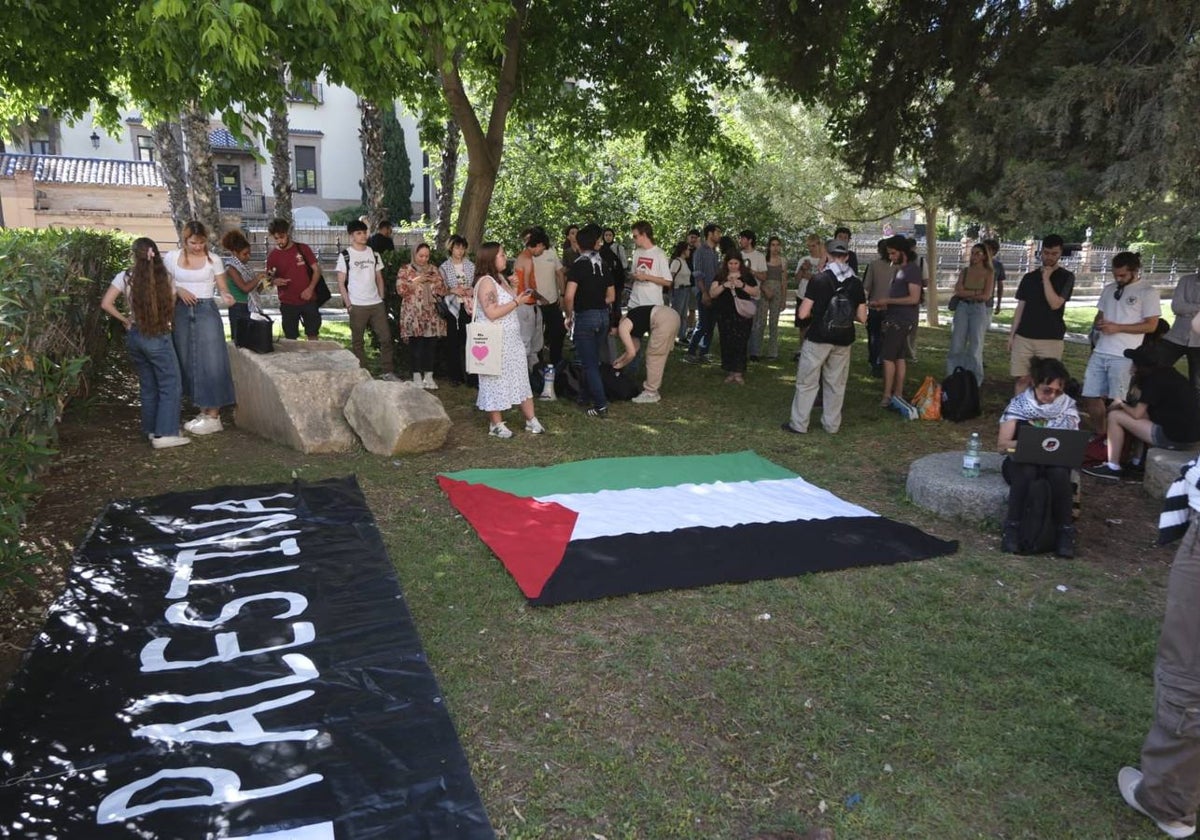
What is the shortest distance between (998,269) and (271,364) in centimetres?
1347

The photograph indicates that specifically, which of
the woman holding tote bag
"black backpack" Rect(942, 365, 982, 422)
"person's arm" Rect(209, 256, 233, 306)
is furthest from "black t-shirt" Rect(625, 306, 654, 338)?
"person's arm" Rect(209, 256, 233, 306)

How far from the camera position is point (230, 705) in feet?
11.8

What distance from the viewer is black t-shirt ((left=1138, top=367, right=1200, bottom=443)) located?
6.48m

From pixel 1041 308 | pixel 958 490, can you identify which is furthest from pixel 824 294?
pixel 958 490

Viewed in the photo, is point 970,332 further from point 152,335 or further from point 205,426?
point 152,335

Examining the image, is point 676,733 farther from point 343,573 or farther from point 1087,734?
point 343,573

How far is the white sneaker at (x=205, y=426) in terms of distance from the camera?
300 inches

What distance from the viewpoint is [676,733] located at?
3508 mm

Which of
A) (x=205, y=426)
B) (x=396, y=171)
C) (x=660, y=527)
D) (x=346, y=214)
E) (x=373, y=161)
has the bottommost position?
(x=660, y=527)

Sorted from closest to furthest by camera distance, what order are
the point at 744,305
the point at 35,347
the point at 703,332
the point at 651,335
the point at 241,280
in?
the point at 35,347, the point at 241,280, the point at 651,335, the point at 744,305, the point at 703,332

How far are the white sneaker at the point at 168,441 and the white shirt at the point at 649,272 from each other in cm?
477

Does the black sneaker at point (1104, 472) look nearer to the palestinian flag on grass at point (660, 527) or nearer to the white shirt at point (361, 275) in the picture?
the palestinian flag on grass at point (660, 527)

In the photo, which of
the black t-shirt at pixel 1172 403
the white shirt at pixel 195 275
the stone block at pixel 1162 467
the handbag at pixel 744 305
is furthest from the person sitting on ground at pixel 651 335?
the stone block at pixel 1162 467

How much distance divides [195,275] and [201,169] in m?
8.10
